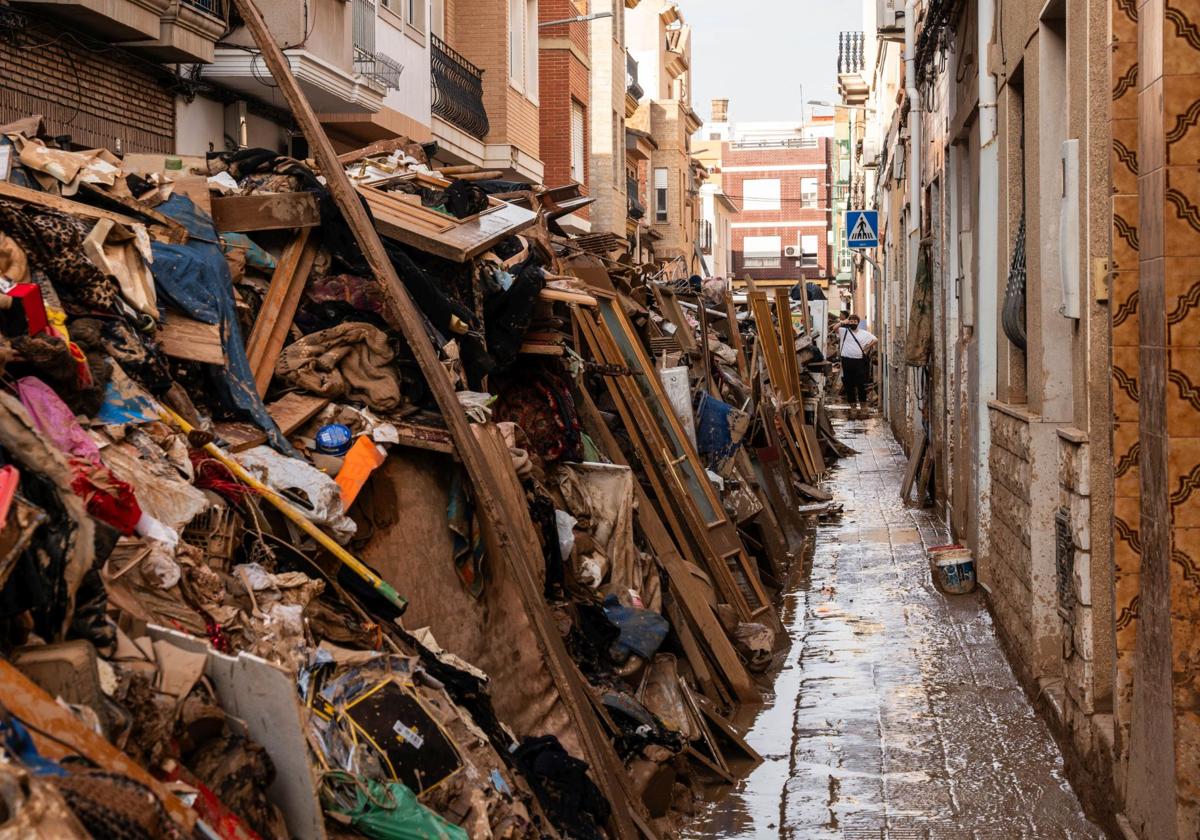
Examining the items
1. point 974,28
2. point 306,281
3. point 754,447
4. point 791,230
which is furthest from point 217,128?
point 791,230

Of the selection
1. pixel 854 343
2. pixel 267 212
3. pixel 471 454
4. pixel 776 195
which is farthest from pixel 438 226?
pixel 776 195

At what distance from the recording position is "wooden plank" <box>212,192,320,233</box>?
7117mm

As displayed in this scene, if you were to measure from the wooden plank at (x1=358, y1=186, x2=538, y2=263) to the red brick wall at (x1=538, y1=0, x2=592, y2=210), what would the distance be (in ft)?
74.2

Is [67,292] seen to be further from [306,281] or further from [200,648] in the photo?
[200,648]

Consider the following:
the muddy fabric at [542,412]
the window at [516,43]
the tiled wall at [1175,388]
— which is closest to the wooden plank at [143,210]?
the muddy fabric at [542,412]

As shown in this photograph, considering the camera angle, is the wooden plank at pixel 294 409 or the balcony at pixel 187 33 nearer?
the wooden plank at pixel 294 409

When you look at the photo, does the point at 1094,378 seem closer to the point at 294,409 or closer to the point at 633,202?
the point at 294,409

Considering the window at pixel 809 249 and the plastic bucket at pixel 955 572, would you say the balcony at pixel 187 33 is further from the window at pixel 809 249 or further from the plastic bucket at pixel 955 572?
the window at pixel 809 249

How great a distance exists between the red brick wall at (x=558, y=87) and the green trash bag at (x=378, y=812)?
2705cm

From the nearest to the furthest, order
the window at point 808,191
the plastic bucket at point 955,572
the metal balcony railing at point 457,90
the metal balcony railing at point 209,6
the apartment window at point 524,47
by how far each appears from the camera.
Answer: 1. the plastic bucket at point 955,572
2. the metal balcony railing at point 209,6
3. the metal balcony railing at point 457,90
4. the apartment window at point 524,47
5. the window at point 808,191

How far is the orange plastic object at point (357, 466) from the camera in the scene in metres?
6.23

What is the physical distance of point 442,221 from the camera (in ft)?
26.6

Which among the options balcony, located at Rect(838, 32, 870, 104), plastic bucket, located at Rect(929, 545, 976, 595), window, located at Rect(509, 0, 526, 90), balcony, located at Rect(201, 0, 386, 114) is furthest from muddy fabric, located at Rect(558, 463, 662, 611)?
balcony, located at Rect(838, 32, 870, 104)

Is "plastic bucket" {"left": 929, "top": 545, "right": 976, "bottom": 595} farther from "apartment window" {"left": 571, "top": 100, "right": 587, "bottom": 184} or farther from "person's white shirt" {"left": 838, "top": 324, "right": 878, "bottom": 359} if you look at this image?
"apartment window" {"left": 571, "top": 100, "right": 587, "bottom": 184}
